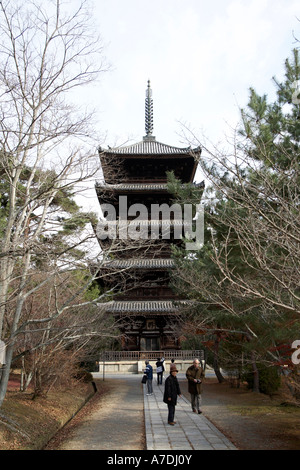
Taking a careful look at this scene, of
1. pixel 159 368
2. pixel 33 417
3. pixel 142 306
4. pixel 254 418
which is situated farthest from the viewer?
pixel 142 306

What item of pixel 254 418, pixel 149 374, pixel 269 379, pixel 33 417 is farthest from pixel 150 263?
pixel 33 417

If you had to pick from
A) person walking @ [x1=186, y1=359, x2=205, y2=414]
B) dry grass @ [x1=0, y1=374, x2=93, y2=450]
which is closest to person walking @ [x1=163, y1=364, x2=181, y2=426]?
person walking @ [x1=186, y1=359, x2=205, y2=414]

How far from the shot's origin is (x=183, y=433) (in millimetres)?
8656

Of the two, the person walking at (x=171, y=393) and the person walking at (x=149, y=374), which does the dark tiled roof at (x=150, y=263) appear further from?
the person walking at (x=171, y=393)

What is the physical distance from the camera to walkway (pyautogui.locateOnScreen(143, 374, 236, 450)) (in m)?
7.54

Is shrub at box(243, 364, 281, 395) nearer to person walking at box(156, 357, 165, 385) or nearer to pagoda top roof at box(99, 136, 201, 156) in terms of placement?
person walking at box(156, 357, 165, 385)

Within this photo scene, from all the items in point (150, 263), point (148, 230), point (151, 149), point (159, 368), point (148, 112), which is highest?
point (148, 112)

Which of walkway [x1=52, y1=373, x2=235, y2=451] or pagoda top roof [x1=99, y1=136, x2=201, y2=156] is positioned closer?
walkway [x1=52, y1=373, x2=235, y2=451]

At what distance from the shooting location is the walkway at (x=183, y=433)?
7.54m

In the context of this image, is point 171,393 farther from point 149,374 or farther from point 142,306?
point 142,306

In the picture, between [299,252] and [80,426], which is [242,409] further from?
[299,252]

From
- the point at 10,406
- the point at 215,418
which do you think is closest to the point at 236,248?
the point at 215,418

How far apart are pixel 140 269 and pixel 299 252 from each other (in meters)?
20.9
